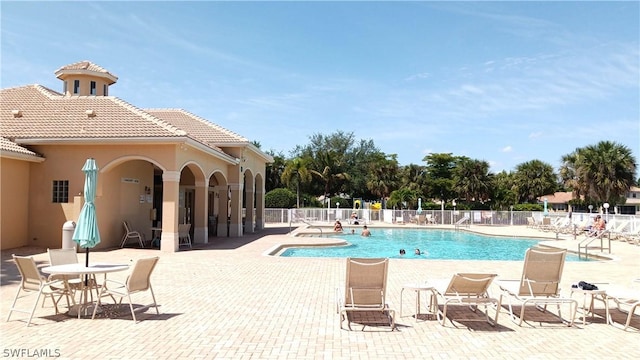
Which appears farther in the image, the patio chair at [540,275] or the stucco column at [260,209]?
the stucco column at [260,209]

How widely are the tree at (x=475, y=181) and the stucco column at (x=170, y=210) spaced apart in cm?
3403

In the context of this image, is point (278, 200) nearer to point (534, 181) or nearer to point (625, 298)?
point (625, 298)

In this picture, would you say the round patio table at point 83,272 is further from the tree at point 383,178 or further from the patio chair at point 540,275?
the tree at point 383,178

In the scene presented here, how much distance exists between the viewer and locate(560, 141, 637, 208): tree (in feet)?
133

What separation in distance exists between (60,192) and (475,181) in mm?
36798

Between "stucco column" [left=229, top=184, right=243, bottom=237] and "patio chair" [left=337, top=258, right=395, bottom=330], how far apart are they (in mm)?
16683

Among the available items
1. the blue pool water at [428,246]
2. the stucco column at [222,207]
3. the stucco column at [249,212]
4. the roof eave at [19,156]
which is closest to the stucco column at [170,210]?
the blue pool water at [428,246]

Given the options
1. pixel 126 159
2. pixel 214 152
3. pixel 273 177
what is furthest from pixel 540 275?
pixel 273 177

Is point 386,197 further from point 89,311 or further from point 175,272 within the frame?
point 89,311

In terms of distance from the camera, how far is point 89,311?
749 centimetres

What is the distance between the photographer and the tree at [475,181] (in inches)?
1761

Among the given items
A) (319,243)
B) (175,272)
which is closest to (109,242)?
(175,272)

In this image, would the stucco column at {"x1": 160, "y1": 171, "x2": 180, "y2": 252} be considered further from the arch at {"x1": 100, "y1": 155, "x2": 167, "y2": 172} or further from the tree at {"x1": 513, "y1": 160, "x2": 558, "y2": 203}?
the tree at {"x1": 513, "y1": 160, "x2": 558, "y2": 203}

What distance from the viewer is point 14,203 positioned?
15812 mm
